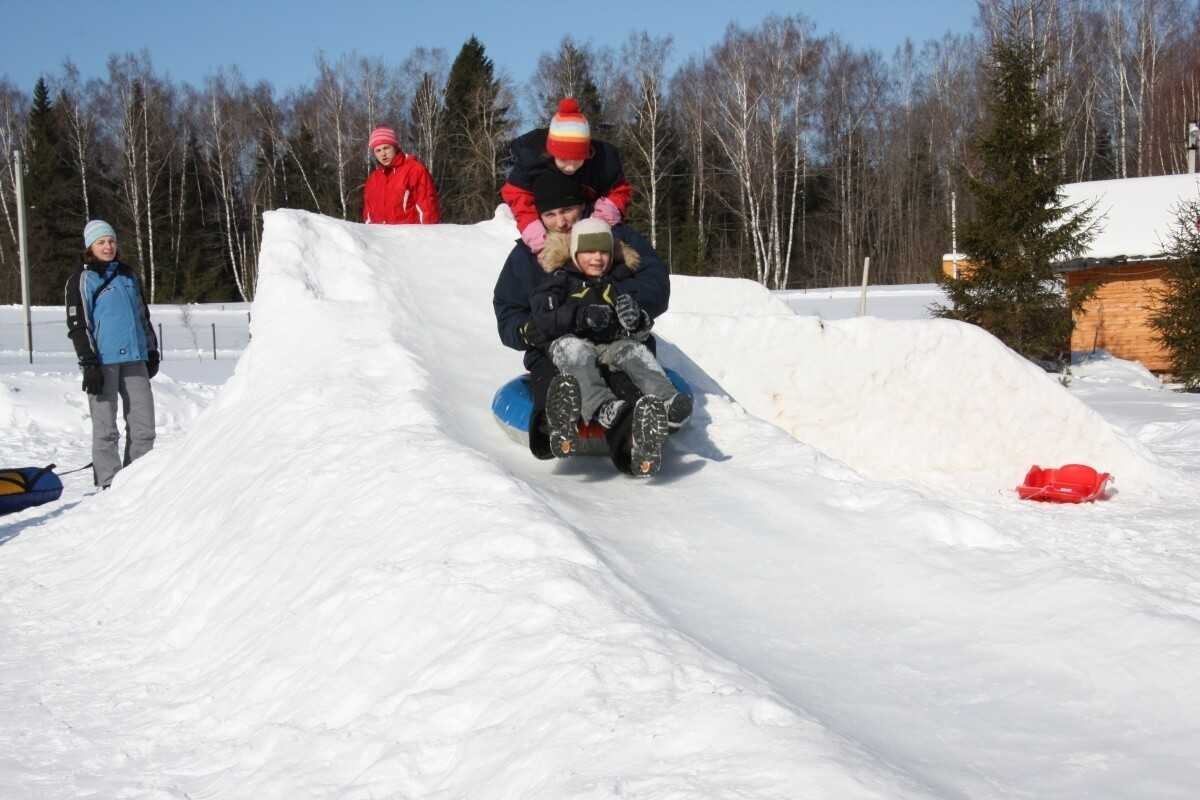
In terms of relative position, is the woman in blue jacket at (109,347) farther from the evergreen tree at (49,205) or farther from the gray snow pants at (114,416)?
the evergreen tree at (49,205)

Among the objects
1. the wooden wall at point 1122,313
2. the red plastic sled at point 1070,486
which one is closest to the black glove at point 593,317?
the red plastic sled at point 1070,486

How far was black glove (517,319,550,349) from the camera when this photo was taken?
16.6 feet

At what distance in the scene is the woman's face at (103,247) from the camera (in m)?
7.55

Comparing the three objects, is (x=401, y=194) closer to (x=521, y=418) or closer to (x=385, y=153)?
(x=385, y=153)

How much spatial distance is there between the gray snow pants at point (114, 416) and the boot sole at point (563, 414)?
403 cm

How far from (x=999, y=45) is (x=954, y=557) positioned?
16213 mm

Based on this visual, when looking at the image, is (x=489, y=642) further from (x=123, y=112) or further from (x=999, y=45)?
(x=123, y=112)

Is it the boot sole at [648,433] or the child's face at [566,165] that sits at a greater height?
the child's face at [566,165]

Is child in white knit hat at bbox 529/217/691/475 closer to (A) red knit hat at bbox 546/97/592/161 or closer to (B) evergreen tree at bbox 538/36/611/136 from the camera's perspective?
(A) red knit hat at bbox 546/97/592/161

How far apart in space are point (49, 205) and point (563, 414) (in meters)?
43.0

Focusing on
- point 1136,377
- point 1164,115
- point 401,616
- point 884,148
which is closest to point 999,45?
point 1136,377

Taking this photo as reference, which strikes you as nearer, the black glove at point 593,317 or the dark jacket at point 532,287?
the black glove at point 593,317

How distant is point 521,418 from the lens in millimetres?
5086

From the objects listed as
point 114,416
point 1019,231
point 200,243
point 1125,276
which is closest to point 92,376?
point 114,416
